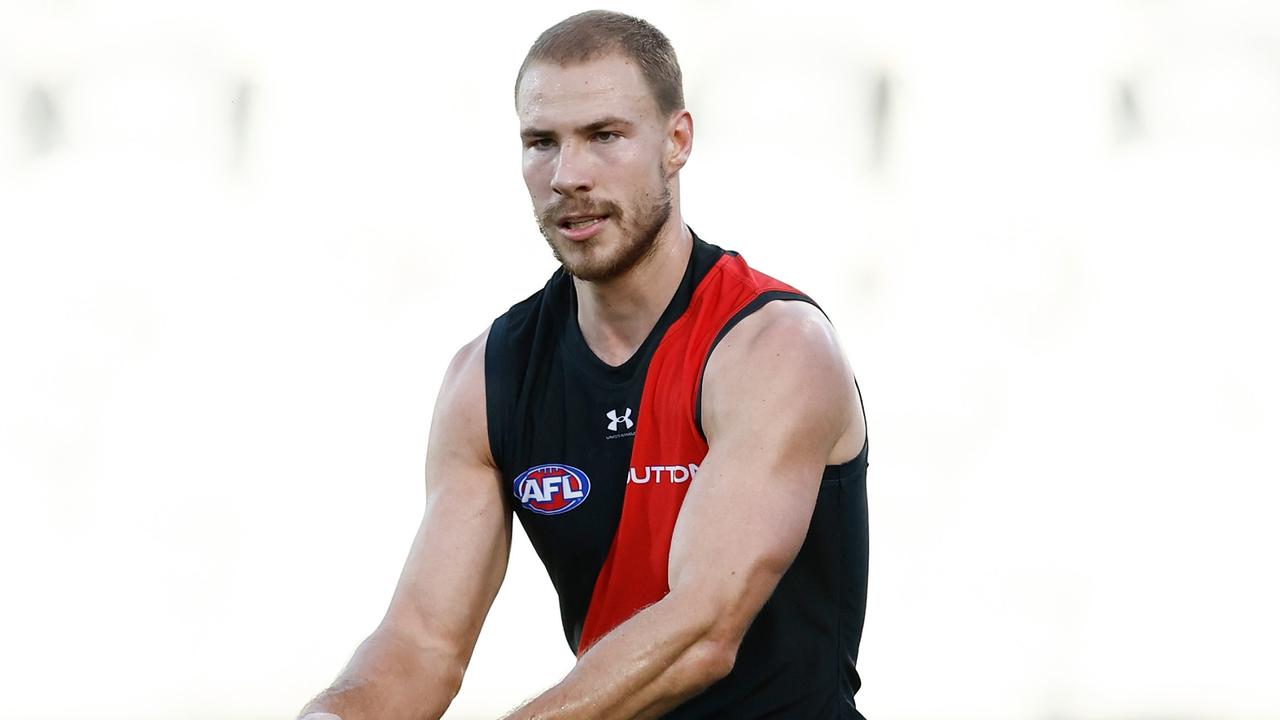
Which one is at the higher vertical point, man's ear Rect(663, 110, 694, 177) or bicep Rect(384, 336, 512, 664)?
man's ear Rect(663, 110, 694, 177)

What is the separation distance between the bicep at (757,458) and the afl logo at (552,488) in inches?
11.1

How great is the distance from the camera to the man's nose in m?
2.35

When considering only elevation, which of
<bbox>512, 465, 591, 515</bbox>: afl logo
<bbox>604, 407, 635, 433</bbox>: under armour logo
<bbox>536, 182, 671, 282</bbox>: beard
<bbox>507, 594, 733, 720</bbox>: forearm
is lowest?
<bbox>507, 594, 733, 720</bbox>: forearm

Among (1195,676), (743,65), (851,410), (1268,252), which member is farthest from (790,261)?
(851,410)

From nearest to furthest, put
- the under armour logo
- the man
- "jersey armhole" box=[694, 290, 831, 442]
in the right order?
1. the man
2. "jersey armhole" box=[694, 290, 831, 442]
3. the under armour logo

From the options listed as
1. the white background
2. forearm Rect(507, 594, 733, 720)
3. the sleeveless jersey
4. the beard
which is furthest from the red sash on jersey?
the white background

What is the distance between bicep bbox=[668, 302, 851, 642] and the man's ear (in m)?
0.32

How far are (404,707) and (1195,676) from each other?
2469mm

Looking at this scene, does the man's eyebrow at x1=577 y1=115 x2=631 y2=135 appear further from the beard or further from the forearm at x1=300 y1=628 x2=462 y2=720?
the forearm at x1=300 y1=628 x2=462 y2=720

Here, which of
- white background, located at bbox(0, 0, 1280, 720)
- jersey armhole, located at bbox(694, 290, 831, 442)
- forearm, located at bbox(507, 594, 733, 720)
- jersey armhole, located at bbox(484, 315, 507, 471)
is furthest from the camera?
white background, located at bbox(0, 0, 1280, 720)

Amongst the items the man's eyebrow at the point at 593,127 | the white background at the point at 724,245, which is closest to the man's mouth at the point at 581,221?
the man's eyebrow at the point at 593,127

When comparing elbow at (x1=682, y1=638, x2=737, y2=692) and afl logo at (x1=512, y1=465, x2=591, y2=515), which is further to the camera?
afl logo at (x1=512, y1=465, x2=591, y2=515)

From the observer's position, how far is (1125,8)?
4.19 metres

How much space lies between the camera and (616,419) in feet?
7.97
